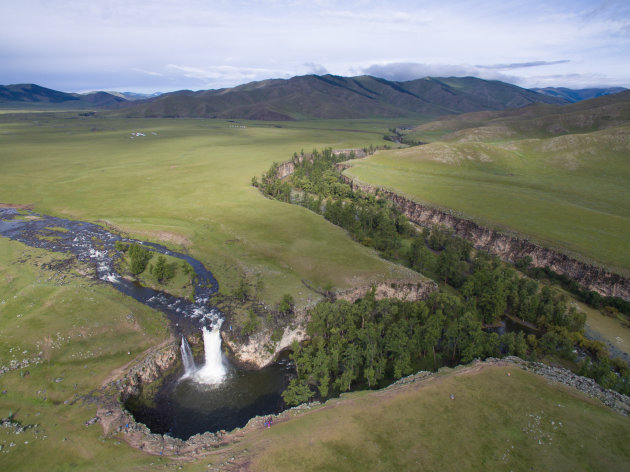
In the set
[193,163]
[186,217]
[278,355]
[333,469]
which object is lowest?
[278,355]

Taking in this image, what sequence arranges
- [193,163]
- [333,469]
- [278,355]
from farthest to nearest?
[193,163] → [278,355] → [333,469]

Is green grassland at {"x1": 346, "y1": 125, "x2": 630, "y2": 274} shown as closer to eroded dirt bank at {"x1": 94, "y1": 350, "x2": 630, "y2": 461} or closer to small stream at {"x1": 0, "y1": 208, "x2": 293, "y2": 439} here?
eroded dirt bank at {"x1": 94, "y1": 350, "x2": 630, "y2": 461}

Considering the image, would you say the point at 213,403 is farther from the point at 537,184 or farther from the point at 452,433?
the point at 537,184

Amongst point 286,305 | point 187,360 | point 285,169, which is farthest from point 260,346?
point 285,169

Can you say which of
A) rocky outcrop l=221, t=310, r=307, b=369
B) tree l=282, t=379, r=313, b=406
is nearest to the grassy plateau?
tree l=282, t=379, r=313, b=406

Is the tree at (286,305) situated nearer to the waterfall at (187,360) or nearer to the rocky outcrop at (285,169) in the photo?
the waterfall at (187,360)

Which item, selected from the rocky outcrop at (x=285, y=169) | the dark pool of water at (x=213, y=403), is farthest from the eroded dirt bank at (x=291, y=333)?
the rocky outcrop at (x=285, y=169)

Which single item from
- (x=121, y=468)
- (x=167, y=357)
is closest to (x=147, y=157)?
(x=167, y=357)

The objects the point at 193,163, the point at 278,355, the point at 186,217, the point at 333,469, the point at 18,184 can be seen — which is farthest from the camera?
the point at 193,163

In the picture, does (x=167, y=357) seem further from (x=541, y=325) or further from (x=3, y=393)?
(x=541, y=325)
